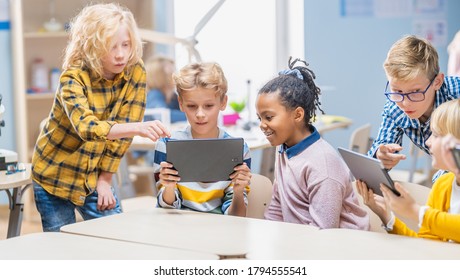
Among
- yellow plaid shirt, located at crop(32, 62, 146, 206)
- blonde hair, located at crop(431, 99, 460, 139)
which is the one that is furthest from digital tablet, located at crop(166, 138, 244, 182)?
blonde hair, located at crop(431, 99, 460, 139)

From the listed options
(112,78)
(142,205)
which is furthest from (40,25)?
(112,78)

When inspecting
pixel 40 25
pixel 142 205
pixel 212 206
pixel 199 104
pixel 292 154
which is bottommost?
pixel 142 205

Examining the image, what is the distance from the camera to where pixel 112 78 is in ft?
8.87

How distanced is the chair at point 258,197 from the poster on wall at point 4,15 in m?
3.09

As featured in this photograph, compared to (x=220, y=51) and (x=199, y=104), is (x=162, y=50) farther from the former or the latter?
(x=199, y=104)

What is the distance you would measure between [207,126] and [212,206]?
0.28 metres

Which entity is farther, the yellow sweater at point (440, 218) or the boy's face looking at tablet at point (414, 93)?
the boy's face looking at tablet at point (414, 93)

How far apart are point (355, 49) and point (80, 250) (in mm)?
4409

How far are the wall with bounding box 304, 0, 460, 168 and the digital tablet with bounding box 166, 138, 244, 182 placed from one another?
379 cm

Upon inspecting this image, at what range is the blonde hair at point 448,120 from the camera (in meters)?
1.99

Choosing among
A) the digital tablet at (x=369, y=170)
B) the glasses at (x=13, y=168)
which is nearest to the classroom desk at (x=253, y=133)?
the glasses at (x=13, y=168)

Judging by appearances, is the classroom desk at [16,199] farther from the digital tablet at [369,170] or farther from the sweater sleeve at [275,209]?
the digital tablet at [369,170]

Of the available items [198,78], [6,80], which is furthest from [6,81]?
[198,78]

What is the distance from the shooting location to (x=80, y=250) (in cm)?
205
